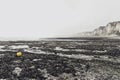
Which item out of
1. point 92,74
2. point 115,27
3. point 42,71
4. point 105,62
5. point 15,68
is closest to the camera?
point 92,74

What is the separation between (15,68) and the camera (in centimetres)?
2692

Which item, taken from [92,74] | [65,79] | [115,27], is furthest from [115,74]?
[115,27]

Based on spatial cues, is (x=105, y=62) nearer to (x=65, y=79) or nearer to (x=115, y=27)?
(x=65, y=79)

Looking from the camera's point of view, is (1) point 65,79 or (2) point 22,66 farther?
(2) point 22,66

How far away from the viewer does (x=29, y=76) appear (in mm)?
23109

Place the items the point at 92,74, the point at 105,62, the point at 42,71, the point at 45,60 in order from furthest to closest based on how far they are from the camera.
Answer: the point at 45,60 → the point at 105,62 → the point at 42,71 → the point at 92,74

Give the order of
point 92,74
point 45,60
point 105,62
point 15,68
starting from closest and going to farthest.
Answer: point 92,74 < point 15,68 < point 105,62 < point 45,60

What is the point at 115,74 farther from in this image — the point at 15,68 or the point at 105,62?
the point at 15,68

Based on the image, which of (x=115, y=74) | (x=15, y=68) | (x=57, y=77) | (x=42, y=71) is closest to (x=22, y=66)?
(x=15, y=68)

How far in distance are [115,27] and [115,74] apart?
120 m

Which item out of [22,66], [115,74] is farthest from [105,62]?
[22,66]

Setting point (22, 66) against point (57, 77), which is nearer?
point (57, 77)

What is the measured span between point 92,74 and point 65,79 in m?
3.29

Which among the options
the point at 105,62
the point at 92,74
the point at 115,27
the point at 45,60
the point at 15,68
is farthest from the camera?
the point at 115,27
